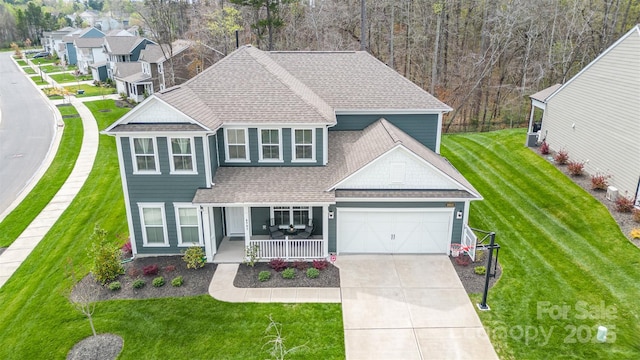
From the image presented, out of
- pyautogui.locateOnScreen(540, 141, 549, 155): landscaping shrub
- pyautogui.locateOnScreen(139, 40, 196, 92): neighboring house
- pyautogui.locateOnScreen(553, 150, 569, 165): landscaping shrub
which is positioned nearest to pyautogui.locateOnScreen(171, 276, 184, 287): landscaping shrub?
pyautogui.locateOnScreen(553, 150, 569, 165): landscaping shrub

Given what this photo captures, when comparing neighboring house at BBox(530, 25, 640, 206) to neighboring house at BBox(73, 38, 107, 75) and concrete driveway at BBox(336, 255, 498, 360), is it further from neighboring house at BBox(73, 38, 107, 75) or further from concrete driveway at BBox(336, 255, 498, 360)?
neighboring house at BBox(73, 38, 107, 75)

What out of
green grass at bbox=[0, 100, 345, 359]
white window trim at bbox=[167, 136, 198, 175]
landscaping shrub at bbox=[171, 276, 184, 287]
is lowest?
green grass at bbox=[0, 100, 345, 359]

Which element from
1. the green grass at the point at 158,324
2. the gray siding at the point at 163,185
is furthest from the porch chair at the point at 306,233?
the gray siding at the point at 163,185

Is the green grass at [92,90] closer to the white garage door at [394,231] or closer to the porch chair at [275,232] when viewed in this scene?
the porch chair at [275,232]

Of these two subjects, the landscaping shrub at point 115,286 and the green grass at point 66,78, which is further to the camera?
the green grass at point 66,78

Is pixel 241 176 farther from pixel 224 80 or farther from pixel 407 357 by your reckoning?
pixel 407 357

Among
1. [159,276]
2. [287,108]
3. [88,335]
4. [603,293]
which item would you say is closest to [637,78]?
[603,293]
